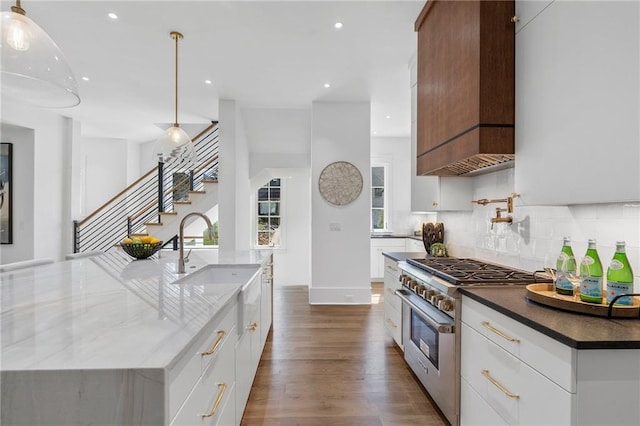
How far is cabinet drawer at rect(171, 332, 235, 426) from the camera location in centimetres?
100

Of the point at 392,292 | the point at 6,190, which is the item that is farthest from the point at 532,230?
the point at 6,190

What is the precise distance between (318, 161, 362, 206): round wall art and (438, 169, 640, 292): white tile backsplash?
173 cm

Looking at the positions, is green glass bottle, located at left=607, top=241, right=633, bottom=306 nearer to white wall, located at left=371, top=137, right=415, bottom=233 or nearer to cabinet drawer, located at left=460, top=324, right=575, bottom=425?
cabinet drawer, located at left=460, top=324, right=575, bottom=425

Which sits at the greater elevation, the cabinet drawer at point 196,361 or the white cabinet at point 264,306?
the cabinet drawer at point 196,361

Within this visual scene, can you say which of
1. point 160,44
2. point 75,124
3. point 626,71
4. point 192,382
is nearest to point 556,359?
point 626,71

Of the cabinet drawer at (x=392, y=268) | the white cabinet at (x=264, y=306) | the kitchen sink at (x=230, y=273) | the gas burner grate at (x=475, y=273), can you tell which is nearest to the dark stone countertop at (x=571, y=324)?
the gas burner grate at (x=475, y=273)

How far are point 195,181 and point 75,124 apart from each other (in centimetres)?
220

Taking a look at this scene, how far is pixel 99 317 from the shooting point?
111 centimetres

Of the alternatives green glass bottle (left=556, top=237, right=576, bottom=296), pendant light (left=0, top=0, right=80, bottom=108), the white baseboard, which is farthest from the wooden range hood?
the white baseboard

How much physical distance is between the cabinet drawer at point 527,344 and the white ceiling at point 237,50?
7.88ft

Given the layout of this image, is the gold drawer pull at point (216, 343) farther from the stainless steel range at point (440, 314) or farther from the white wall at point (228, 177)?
the white wall at point (228, 177)

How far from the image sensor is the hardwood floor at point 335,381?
6.77 feet

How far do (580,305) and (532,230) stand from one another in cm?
87

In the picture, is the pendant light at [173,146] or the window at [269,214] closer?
the pendant light at [173,146]
